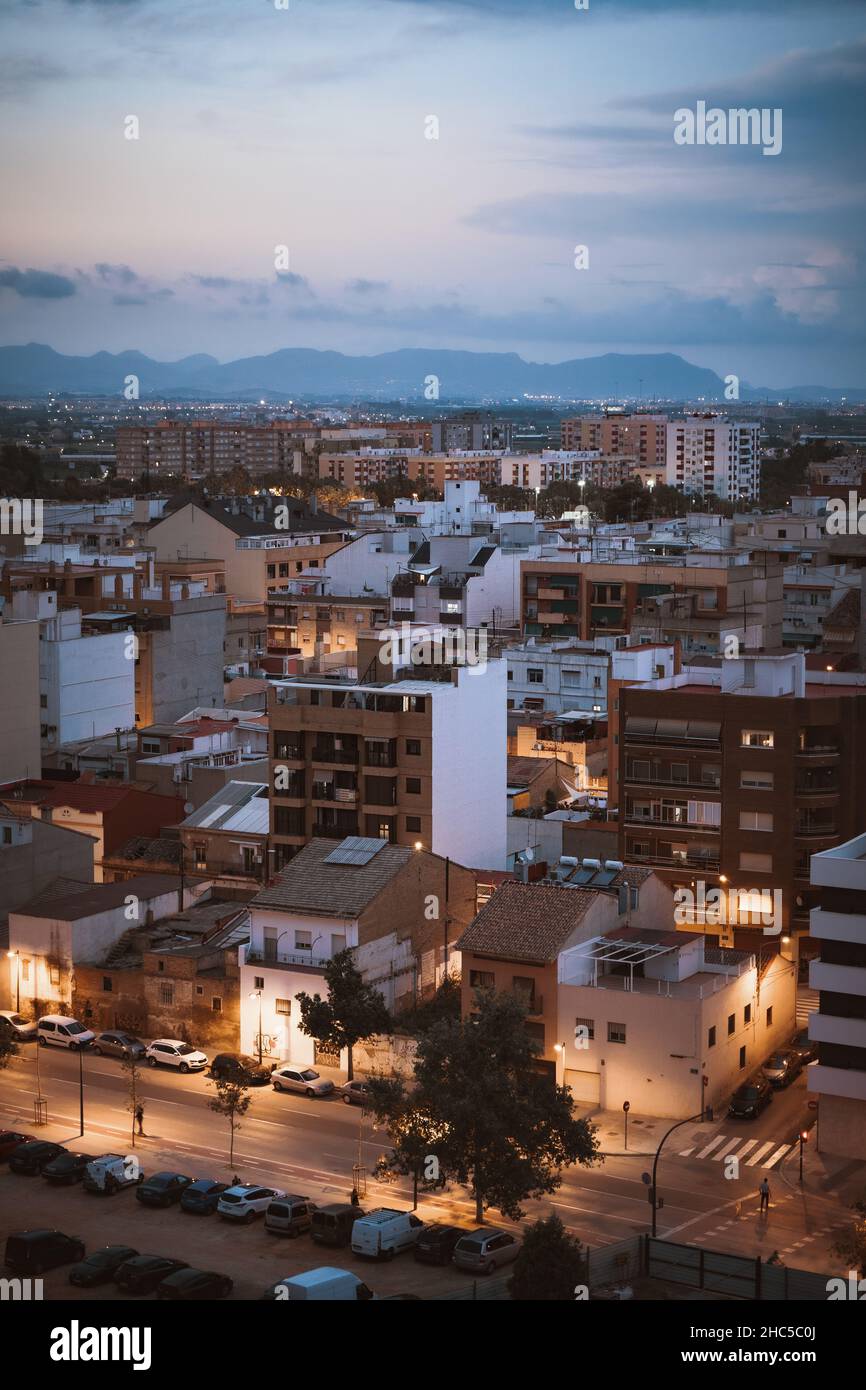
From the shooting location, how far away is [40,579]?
54.0m

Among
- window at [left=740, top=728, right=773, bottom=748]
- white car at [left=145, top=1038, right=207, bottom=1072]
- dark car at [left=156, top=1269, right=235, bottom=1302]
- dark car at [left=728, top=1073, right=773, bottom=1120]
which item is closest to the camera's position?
dark car at [left=156, top=1269, right=235, bottom=1302]

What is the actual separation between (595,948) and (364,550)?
41.5 m

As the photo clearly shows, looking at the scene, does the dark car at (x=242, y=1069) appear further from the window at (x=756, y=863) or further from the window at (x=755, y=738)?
the window at (x=755, y=738)

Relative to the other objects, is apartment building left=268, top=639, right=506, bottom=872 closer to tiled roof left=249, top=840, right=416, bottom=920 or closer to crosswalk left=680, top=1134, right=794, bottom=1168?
tiled roof left=249, top=840, right=416, bottom=920

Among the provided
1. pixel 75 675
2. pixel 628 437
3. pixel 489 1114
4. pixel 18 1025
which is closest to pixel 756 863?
pixel 489 1114

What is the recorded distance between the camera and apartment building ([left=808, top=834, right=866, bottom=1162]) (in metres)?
25.7

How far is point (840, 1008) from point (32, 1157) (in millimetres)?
→ 10911

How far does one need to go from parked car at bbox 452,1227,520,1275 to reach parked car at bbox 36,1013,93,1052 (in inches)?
386

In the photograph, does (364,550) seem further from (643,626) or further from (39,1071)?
(39,1071)

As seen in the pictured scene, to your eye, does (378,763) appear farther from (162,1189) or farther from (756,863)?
(162,1189)

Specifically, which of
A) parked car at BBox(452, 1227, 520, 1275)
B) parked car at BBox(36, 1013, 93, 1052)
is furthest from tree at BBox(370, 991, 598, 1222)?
parked car at BBox(36, 1013, 93, 1052)

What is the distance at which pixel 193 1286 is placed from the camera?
67.5 ft

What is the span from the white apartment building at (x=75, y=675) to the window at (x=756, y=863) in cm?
1893
